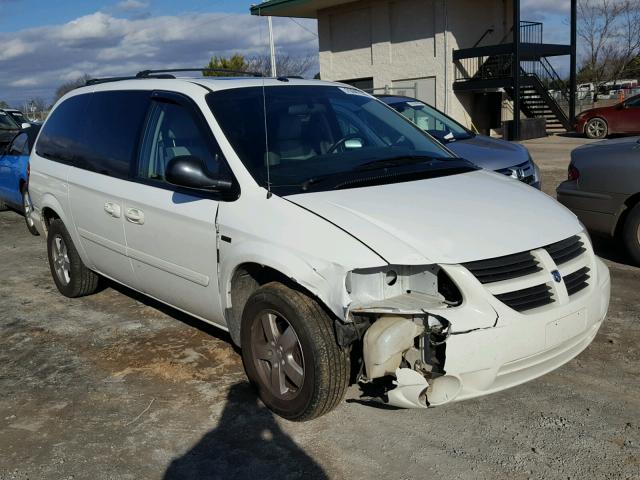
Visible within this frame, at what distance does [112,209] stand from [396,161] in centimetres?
208

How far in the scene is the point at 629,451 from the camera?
3.22 meters

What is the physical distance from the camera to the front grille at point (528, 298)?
3.15 m

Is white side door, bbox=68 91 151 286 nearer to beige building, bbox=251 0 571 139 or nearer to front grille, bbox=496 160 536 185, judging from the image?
front grille, bbox=496 160 536 185

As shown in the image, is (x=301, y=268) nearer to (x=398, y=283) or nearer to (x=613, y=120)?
(x=398, y=283)

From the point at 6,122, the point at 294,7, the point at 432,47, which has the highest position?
the point at 294,7

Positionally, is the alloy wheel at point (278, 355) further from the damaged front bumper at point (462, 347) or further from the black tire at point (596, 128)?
the black tire at point (596, 128)

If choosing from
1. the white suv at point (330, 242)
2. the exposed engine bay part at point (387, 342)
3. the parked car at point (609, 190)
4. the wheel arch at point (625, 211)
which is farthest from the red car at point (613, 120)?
the exposed engine bay part at point (387, 342)

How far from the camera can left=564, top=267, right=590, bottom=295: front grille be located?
11.2 ft

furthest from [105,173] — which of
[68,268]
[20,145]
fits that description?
[20,145]

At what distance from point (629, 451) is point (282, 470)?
1.68m

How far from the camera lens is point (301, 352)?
3.36 m

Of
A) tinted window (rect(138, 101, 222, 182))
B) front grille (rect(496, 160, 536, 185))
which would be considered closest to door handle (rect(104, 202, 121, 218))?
tinted window (rect(138, 101, 222, 182))

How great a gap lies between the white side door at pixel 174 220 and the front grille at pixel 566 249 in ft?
6.11

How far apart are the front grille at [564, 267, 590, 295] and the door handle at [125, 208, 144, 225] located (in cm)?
268
